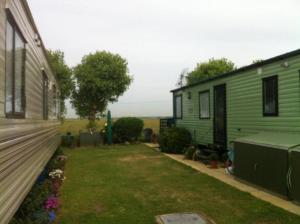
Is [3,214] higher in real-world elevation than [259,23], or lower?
lower

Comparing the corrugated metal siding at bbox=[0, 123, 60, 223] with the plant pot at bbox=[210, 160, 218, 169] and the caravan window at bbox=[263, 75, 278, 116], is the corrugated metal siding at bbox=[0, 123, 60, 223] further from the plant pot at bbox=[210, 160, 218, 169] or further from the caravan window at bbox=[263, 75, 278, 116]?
the plant pot at bbox=[210, 160, 218, 169]

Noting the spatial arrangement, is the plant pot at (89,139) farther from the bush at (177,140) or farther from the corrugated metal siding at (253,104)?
the corrugated metal siding at (253,104)

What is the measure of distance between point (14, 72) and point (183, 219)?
2.87 metres

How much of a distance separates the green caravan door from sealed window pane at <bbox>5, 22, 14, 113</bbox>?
7962mm

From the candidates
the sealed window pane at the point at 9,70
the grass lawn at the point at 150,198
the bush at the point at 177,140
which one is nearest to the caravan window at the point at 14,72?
the sealed window pane at the point at 9,70

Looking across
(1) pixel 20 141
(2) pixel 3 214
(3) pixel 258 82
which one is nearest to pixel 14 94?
(1) pixel 20 141

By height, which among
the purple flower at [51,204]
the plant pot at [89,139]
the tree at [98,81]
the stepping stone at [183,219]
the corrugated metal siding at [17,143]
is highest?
the tree at [98,81]

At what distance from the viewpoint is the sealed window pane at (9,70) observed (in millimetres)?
3680

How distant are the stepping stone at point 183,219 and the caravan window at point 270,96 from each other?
369 centimetres

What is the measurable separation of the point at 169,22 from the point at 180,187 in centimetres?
944

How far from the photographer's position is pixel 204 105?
12773mm

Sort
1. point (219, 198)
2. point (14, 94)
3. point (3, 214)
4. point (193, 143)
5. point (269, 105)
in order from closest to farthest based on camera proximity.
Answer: point (3, 214)
point (14, 94)
point (219, 198)
point (269, 105)
point (193, 143)

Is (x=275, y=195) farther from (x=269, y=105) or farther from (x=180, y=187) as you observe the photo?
(x=269, y=105)

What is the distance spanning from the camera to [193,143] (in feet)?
45.0
